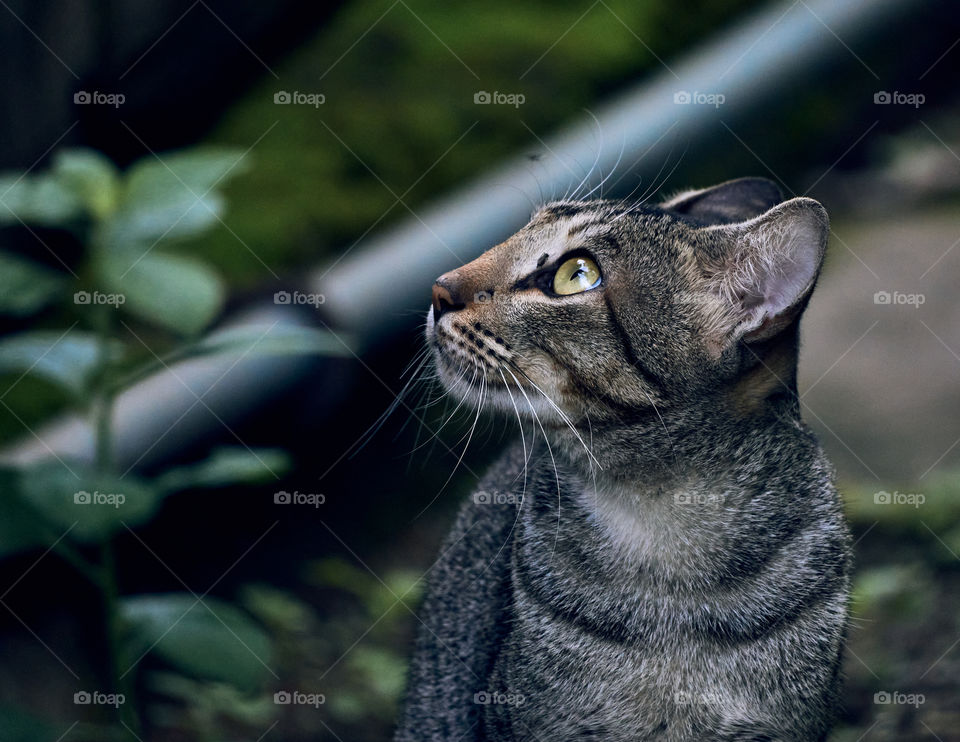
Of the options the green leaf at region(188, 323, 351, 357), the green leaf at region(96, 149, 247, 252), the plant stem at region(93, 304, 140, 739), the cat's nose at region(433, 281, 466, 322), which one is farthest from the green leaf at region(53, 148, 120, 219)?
the cat's nose at region(433, 281, 466, 322)

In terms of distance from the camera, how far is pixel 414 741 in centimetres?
371

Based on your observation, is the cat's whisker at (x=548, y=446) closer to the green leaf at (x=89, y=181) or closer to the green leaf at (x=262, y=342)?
the green leaf at (x=262, y=342)

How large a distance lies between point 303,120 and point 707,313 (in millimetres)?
3845

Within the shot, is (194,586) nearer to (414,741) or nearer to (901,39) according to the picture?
(414,741)

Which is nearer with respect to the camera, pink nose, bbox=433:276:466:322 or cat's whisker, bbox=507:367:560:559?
cat's whisker, bbox=507:367:560:559

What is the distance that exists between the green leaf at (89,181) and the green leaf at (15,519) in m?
0.84

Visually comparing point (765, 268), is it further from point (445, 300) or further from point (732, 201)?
point (445, 300)

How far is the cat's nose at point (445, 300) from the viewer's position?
293cm

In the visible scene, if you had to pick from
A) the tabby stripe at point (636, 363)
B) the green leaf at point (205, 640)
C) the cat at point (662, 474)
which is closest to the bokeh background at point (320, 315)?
the green leaf at point (205, 640)

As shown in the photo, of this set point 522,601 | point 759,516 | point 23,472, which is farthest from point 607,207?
point 23,472

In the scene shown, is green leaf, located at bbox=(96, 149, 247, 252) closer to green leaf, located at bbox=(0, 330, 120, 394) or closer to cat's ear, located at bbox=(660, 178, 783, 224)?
green leaf, located at bbox=(0, 330, 120, 394)

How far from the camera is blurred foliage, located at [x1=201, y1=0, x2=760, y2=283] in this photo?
5.63 m

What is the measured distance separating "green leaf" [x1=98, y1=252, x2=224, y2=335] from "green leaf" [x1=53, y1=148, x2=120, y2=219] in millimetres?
233

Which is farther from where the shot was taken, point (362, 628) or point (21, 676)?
point (362, 628)
